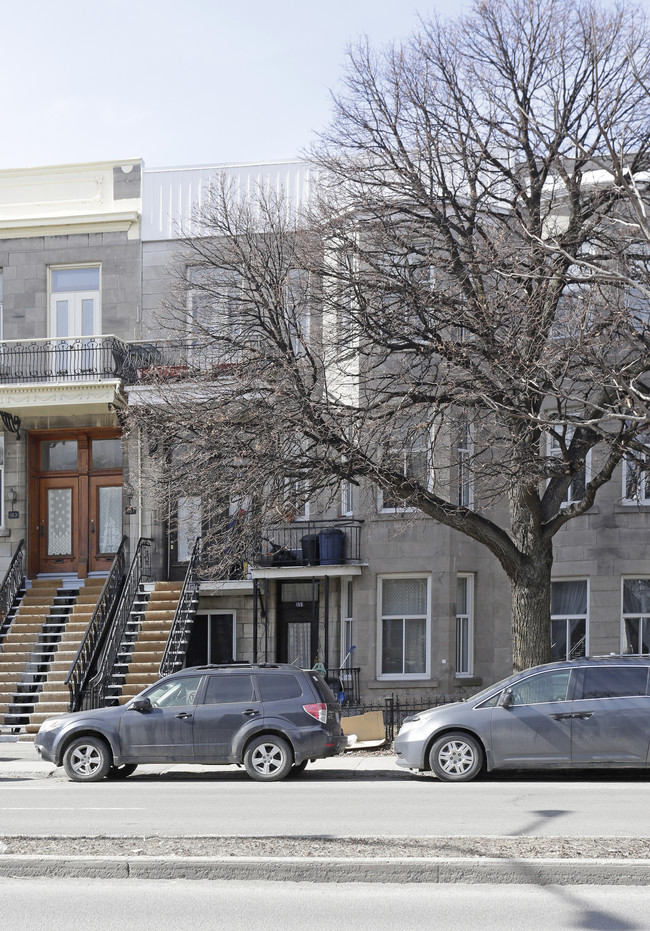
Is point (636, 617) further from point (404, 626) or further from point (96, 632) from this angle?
point (96, 632)

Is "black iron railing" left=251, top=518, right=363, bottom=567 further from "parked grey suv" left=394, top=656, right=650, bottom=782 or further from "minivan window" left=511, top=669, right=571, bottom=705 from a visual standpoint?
"minivan window" left=511, top=669, right=571, bottom=705

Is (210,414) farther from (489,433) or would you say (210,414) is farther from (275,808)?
(275,808)

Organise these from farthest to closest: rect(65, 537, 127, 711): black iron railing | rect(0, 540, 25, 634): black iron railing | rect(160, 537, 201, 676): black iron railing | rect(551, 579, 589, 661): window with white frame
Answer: rect(0, 540, 25, 634): black iron railing, rect(551, 579, 589, 661): window with white frame, rect(160, 537, 201, 676): black iron railing, rect(65, 537, 127, 711): black iron railing

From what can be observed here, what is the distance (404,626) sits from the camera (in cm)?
2342

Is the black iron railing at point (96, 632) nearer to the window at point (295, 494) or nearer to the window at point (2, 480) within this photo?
the window at point (2, 480)

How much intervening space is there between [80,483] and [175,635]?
484 cm

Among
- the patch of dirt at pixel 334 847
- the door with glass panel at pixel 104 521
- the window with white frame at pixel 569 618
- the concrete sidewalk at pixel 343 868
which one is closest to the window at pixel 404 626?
the window with white frame at pixel 569 618

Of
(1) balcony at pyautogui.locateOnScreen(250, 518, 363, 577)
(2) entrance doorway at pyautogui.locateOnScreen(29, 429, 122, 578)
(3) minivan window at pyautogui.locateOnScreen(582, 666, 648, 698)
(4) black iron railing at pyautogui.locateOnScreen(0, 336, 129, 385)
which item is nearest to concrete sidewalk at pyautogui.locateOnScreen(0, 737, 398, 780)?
(3) minivan window at pyautogui.locateOnScreen(582, 666, 648, 698)

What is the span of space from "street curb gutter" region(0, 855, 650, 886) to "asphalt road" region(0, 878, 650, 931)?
0.22 feet

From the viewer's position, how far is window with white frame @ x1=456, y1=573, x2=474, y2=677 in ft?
77.2

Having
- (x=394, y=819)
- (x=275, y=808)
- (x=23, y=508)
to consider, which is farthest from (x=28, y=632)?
(x=394, y=819)

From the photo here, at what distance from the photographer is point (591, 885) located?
7641 millimetres

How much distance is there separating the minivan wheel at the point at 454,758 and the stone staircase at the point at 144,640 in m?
8.06

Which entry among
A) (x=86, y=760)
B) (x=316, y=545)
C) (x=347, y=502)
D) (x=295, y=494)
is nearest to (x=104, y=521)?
(x=316, y=545)
